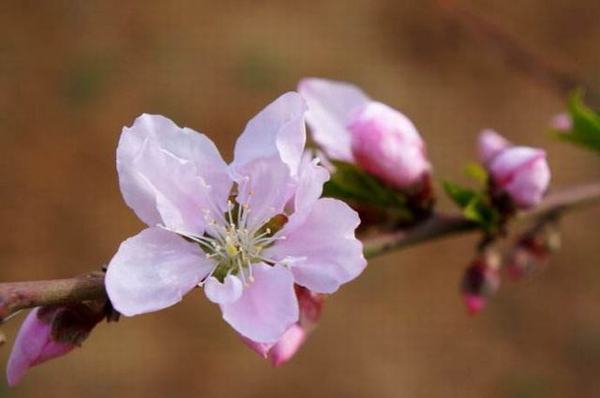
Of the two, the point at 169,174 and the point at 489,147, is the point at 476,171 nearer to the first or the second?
the point at 489,147

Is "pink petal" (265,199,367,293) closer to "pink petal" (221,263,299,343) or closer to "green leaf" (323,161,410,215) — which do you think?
"pink petal" (221,263,299,343)

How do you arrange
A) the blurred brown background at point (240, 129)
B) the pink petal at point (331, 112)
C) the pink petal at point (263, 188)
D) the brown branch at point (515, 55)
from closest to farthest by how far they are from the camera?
the pink petal at point (263, 188), the pink petal at point (331, 112), the brown branch at point (515, 55), the blurred brown background at point (240, 129)

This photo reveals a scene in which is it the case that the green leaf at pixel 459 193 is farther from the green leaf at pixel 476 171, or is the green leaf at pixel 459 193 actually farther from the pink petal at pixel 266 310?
the pink petal at pixel 266 310

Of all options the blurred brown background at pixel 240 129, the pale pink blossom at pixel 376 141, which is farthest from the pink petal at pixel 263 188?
the blurred brown background at pixel 240 129


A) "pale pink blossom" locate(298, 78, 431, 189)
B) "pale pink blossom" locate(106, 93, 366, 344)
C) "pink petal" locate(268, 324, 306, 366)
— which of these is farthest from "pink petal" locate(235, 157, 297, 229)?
"pale pink blossom" locate(298, 78, 431, 189)

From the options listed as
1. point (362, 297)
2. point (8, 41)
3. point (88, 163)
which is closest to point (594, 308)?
point (362, 297)

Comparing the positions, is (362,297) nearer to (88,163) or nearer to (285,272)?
(88,163)

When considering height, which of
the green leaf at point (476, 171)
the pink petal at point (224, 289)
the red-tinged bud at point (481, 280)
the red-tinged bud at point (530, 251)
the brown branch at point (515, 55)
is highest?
the pink petal at point (224, 289)
